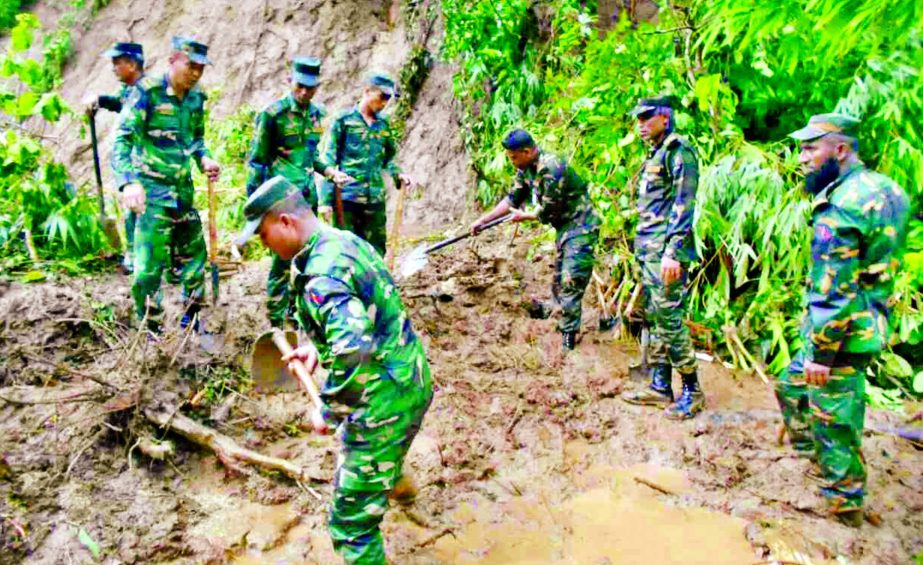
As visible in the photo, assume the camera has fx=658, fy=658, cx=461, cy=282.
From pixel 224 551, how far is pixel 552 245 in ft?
16.0

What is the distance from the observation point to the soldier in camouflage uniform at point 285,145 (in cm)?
496

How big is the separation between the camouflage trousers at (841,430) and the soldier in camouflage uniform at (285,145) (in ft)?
11.9

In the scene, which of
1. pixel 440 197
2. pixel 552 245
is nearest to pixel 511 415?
pixel 552 245

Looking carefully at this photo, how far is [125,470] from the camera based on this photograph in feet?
11.8

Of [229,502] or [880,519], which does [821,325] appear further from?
[229,502]

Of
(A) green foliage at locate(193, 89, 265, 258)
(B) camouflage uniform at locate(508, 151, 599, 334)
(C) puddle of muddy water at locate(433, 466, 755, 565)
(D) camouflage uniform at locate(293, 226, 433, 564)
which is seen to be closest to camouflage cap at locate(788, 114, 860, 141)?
(C) puddle of muddy water at locate(433, 466, 755, 565)

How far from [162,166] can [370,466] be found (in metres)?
3.00

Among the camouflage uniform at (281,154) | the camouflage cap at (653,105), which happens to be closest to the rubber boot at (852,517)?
the camouflage cap at (653,105)

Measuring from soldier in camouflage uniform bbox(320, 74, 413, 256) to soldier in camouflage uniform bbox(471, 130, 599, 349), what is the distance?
0.94m

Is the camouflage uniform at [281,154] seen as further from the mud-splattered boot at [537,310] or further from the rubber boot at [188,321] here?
the mud-splattered boot at [537,310]

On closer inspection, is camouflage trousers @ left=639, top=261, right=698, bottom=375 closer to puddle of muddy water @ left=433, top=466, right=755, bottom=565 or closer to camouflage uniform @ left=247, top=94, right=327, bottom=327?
puddle of muddy water @ left=433, top=466, right=755, bottom=565

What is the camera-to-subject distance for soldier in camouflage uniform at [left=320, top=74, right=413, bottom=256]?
18.5 feet

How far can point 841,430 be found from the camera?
331 cm

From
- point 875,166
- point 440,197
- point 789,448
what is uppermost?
point 875,166
